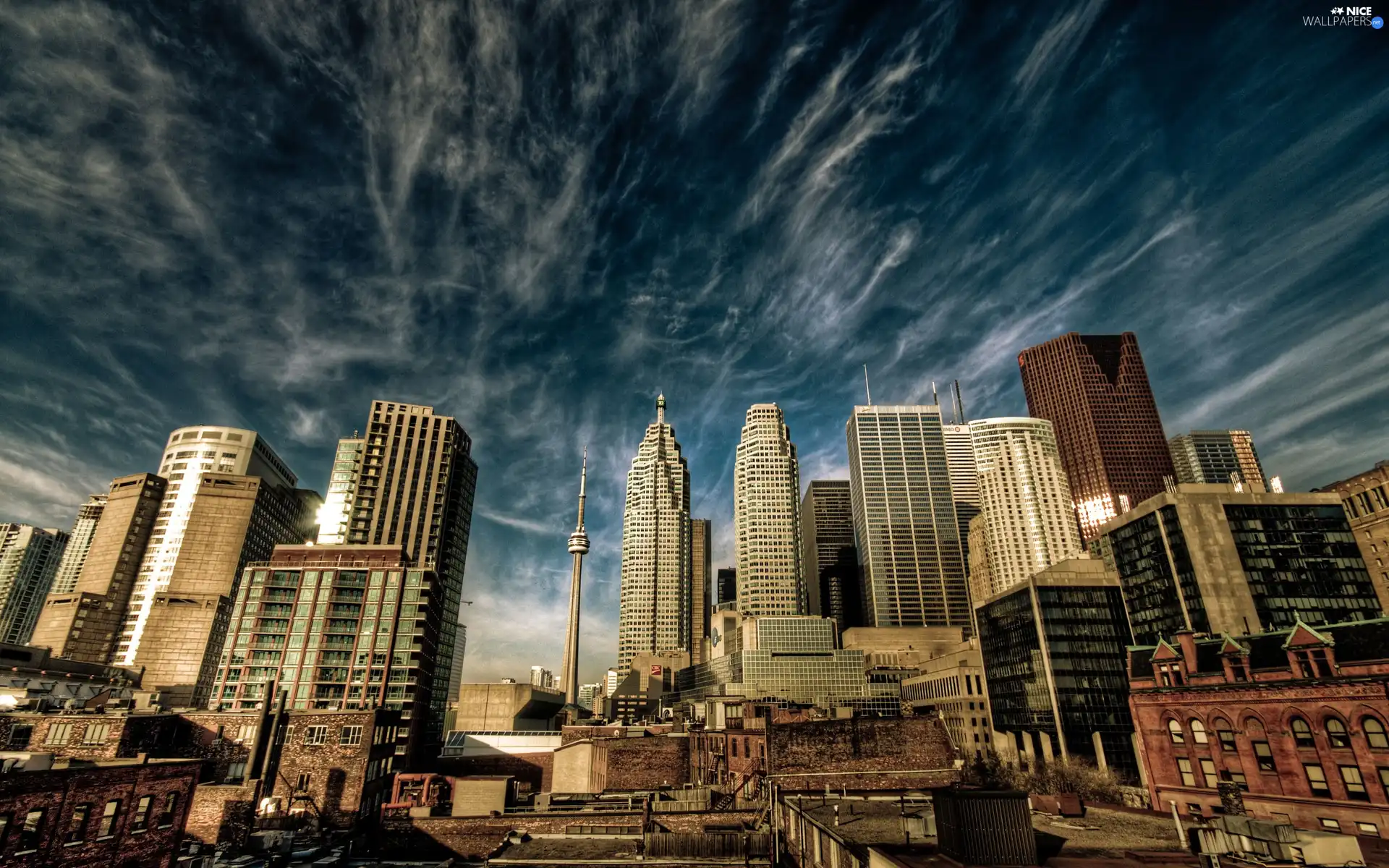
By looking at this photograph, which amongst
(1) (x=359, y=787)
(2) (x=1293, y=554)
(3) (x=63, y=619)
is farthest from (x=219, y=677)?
(2) (x=1293, y=554)

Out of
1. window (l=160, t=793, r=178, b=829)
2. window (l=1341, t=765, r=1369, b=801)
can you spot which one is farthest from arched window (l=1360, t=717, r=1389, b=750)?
window (l=160, t=793, r=178, b=829)

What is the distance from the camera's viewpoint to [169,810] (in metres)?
39.0

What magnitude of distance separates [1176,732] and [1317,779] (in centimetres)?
1071

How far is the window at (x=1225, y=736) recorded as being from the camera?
168 feet

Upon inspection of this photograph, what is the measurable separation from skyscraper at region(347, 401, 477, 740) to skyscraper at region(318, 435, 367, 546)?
245 centimetres

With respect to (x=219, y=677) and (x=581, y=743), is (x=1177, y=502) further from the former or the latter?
(x=219, y=677)

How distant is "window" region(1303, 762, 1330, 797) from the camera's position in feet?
147

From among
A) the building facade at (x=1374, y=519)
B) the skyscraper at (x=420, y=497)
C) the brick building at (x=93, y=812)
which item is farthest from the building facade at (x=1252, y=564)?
the skyscraper at (x=420, y=497)

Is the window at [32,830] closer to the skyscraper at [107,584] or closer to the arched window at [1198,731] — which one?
the arched window at [1198,731]

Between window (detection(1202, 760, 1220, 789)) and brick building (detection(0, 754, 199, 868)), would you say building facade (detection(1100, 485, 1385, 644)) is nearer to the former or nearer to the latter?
window (detection(1202, 760, 1220, 789))

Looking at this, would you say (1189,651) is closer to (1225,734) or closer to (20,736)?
(1225,734)

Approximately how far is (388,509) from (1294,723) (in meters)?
167

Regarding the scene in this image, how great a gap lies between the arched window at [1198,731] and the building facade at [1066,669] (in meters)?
72.3

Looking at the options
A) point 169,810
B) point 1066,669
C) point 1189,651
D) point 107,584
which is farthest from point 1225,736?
point 107,584
